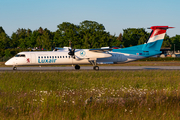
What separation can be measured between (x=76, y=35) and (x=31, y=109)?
105915 mm

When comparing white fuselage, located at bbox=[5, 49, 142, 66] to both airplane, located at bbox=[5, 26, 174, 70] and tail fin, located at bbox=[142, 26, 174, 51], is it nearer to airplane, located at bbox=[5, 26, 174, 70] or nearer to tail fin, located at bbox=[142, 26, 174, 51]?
airplane, located at bbox=[5, 26, 174, 70]

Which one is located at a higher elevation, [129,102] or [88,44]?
[88,44]

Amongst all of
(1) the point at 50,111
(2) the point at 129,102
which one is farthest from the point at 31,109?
(2) the point at 129,102

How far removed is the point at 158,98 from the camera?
9.51 meters

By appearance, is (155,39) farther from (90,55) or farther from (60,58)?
(60,58)

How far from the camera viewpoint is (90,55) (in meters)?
33.7

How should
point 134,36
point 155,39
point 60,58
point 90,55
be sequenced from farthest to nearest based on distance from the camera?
point 134,36, point 155,39, point 90,55, point 60,58

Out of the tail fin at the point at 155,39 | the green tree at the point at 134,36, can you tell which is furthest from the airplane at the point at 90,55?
the green tree at the point at 134,36

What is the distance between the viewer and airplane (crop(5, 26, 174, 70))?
32.2m

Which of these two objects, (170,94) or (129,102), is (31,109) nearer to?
(129,102)

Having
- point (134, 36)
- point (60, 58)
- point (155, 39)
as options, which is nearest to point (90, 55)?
point (60, 58)

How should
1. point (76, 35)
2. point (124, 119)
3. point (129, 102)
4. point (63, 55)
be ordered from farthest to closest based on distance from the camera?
point (76, 35) < point (63, 55) < point (129, 102) < point (124, 119)

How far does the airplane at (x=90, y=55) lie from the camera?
32.2 metres

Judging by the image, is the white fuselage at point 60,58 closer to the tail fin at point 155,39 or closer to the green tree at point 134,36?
the tail fin at point 155,39
